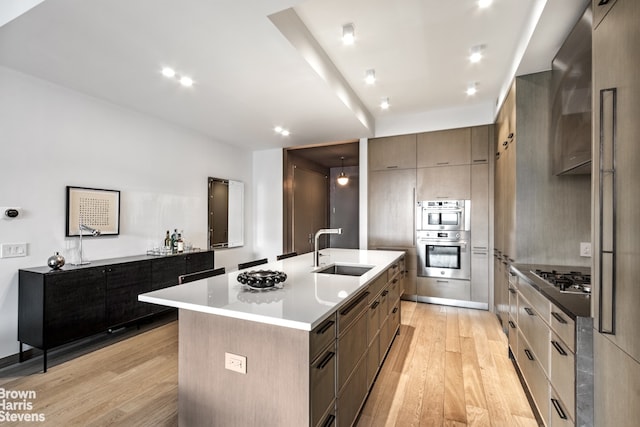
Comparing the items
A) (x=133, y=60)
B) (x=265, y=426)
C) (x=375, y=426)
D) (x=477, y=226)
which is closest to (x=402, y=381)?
(x=375, y=426)

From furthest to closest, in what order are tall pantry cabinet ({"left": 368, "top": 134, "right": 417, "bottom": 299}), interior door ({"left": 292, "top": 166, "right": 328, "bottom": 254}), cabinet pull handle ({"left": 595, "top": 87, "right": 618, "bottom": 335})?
interior door ({"left": 292, "top": 166, "right": 328, "bottom": 254}), tall pantry cabinet ({"left": 368, "top": 134, "right": 417, "bottom": 299}), cabinet pull handle ({"left": 595, "top": 87, "right": 618, "bottom": 335})

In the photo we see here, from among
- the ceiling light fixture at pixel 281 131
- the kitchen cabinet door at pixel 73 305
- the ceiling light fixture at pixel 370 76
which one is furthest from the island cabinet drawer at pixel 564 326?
the ceiling light fixture at pixel 281 131

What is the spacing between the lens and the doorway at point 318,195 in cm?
554

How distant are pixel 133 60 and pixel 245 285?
6.85 ft

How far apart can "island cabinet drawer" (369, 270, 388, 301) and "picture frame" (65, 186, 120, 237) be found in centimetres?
297

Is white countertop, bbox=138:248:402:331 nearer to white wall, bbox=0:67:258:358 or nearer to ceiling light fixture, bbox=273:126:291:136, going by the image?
white wall, bbox=0:67:258:358

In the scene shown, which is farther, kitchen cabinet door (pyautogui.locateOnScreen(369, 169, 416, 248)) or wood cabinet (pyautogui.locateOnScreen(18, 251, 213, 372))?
kitchen cabinet door (pyautogui.locateOnScreen(369, 169, 416, 248))

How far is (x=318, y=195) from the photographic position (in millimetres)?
6766

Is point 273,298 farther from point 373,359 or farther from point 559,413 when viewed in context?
point 559,413

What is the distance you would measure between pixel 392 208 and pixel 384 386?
2861mm

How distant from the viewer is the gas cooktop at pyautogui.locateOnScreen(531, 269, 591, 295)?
66.2 inches

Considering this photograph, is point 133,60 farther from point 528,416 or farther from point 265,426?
point 528,416

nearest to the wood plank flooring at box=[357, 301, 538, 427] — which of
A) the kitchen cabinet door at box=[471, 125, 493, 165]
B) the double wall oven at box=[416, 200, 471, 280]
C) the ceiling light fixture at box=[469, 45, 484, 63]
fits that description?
the double wall oven at box=[416, 200, 471, 280]

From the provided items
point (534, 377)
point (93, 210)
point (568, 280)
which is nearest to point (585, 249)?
point (568, 280)
